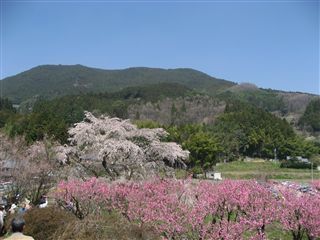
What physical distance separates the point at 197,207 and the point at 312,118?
424ft

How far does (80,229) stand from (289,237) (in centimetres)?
849

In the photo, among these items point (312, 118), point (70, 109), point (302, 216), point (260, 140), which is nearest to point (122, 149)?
point (302, 216)

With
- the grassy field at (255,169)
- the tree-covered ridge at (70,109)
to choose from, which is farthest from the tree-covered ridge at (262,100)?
the grassy field at (255,169)

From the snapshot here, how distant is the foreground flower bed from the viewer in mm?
10469

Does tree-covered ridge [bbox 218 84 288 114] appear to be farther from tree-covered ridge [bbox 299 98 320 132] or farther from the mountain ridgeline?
tree-covered ridge [bbox 299 98 320 132]

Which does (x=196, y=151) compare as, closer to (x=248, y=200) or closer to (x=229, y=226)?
(x=248, y=200)

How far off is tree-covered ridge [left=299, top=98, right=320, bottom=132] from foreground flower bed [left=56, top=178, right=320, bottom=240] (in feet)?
399

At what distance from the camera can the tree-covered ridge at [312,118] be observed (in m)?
131

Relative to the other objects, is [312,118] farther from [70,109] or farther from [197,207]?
[197,207]

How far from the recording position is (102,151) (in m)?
19.4

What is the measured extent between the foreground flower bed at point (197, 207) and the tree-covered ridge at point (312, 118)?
122 metres

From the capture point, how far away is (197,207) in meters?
11.2

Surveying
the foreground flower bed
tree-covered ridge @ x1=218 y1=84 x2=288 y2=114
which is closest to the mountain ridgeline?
tree-covered ridge @ x1=218 y1=84 x2=288 y2=114

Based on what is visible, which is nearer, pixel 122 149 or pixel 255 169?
pixel 122 149
